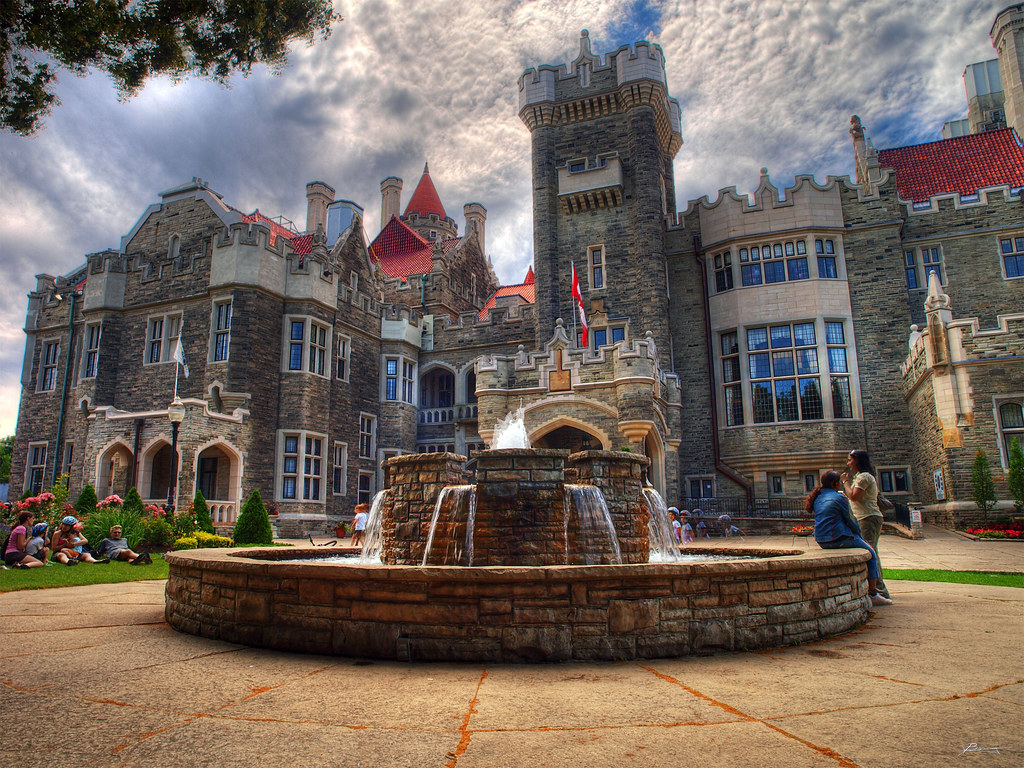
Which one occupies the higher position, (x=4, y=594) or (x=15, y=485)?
(x=15, y=485)

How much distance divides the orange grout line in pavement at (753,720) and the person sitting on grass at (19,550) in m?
11.7

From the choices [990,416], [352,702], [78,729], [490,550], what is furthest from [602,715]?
[990,416]

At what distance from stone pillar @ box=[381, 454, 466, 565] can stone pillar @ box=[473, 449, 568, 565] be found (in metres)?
0.70

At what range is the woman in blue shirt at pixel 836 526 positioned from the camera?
7.33 metres

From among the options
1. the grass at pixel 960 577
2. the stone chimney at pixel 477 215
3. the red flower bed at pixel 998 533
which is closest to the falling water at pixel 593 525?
the grass at pixel 960 577

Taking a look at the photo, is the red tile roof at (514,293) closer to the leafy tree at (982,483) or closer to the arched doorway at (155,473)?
the arched doorway at (155,473)

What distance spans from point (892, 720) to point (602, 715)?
57.4 inches

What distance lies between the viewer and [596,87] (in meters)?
27.3

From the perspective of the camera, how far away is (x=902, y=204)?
2408cm

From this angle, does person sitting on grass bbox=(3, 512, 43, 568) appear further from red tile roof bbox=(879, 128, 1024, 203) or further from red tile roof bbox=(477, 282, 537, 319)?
red tile roof bbox=(879, 128, 1024, 203)

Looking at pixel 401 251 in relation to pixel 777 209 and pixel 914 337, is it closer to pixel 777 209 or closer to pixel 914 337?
pixel 777 209

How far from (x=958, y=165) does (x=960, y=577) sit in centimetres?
2313

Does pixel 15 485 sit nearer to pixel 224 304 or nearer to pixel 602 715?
pixel 224 304

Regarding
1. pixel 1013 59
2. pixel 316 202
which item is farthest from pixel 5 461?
pixel 1013 59
